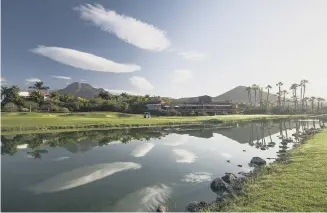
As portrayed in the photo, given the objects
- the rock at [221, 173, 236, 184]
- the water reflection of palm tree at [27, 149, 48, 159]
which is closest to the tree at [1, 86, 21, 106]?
the water reflection of palm tree at [27, 149, 48, 159]

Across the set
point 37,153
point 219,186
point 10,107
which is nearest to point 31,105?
point 10,107

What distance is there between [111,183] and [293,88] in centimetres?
19068

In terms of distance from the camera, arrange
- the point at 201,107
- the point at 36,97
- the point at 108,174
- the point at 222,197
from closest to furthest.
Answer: the point at 222,197, the point at 108,174, the point at 36,97, the point at 201,107

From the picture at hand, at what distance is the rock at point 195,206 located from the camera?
625 inches

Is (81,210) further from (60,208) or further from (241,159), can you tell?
(241,159)

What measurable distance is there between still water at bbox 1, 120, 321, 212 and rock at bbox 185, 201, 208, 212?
0.43 meters

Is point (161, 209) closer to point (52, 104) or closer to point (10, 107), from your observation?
point (10, 107)

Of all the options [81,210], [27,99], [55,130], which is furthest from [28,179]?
[27,99]

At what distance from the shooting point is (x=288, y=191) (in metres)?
16.6

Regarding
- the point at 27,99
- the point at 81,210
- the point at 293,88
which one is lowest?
the point at 81,210

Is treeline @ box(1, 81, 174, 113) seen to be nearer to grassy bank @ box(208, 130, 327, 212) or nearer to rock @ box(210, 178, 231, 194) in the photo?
rock @ box(210, 178, 231, 194)

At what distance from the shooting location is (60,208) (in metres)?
16.0

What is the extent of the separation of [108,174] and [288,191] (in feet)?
51.1

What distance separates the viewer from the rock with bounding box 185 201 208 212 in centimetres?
1587
